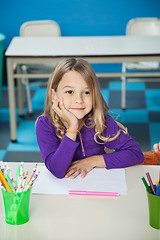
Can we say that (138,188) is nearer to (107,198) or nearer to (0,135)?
(107,198)

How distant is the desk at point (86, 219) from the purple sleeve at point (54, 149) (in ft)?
0.53

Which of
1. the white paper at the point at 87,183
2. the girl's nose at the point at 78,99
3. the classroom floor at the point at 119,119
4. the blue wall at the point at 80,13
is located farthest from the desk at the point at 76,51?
the white paper at the point at 87,183

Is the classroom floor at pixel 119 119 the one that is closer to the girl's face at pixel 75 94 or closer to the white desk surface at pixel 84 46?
the white desk surface at pixel 84 46

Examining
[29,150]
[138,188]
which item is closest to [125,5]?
[29,150]

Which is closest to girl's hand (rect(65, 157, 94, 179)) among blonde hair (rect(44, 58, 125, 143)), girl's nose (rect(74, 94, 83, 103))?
blonde hair (rect(44, 58, 125, 143))

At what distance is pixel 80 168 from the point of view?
160cm

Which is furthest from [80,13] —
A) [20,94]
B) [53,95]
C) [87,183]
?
[87,183]

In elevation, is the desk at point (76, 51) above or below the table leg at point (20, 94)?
above

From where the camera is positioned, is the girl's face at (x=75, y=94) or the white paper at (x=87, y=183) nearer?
the white paper at (x=87, y=183)

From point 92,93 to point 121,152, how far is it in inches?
10.6

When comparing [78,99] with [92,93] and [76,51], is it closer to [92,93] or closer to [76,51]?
[92,93]

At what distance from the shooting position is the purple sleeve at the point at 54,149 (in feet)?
5.04

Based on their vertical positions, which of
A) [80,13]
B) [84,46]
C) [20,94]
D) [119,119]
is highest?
[84,46]

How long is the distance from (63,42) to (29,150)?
1011mm
